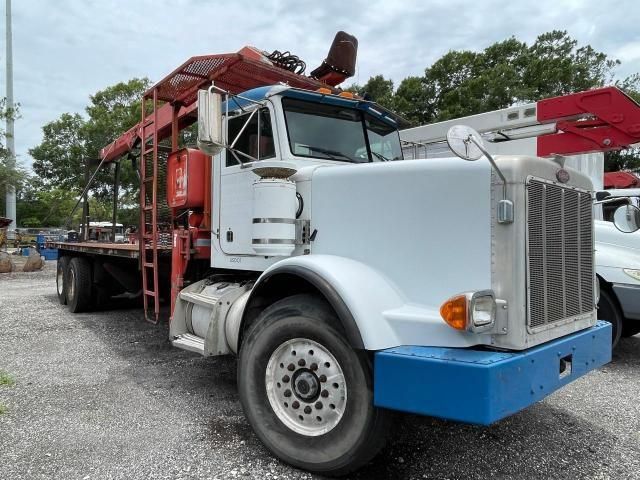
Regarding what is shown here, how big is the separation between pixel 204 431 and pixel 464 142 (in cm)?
259

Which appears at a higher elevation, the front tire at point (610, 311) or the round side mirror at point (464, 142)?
the round side mirror at point (464, 142)

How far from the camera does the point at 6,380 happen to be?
4656 mm

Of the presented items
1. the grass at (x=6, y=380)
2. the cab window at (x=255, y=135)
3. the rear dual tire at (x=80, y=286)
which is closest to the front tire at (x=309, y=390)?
the cab window at (x=255, y=135)

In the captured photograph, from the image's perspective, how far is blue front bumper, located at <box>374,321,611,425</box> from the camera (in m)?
2.34

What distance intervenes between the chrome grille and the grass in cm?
444

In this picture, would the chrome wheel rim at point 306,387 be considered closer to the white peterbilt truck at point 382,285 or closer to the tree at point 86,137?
the white peterbilt truck at point 382,285

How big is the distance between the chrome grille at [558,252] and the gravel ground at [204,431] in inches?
38.4

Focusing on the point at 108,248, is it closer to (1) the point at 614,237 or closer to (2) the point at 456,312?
(2) the point at 456,312

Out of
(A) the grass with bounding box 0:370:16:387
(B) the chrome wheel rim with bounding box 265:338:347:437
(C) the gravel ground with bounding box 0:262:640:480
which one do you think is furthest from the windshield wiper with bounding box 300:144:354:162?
(A) the grass with bounding box 0:370:16:387

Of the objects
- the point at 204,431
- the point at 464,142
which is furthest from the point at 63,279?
the point at 464,142

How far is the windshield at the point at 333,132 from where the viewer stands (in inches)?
158

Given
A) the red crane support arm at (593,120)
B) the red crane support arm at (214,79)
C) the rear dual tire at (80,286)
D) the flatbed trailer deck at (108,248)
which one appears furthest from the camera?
the rear dual tire at (80,286)

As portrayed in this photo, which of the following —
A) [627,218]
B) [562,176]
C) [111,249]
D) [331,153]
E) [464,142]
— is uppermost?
[331,153]

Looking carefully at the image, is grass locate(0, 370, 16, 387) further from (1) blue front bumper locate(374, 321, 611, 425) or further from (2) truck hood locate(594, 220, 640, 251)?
(2) truck hood locate(594, 220, 640, 251)
